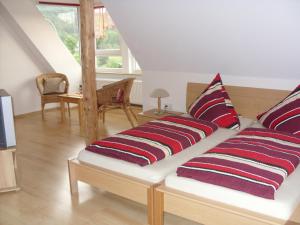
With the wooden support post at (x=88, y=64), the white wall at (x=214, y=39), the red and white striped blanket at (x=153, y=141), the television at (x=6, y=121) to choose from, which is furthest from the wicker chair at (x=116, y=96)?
the television at (x=6, y=121)

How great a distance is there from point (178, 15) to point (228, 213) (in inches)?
85.4

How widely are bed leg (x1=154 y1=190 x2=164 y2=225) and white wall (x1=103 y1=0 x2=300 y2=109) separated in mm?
1845

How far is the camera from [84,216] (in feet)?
8.78

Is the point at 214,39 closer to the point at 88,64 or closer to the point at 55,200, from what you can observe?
the point at 88,64

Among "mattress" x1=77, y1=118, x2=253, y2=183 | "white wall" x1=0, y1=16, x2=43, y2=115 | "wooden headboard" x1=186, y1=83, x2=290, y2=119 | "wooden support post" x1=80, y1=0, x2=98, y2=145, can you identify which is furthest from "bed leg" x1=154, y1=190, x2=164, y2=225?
"white wall" x1=0, y1=16, x2=43, y2=115

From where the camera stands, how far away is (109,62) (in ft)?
22.5

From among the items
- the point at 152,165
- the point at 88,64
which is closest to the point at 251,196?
the point at 152,165

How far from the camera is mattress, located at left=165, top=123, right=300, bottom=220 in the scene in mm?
1986

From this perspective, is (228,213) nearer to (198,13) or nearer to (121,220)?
(121,220)

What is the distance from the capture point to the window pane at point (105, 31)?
21.3ft

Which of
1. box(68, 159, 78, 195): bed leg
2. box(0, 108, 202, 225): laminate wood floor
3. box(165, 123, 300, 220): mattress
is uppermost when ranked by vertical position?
box(165, 123, 300, 220): mattress

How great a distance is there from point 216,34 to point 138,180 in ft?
6.10

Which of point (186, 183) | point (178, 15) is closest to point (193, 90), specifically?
point (178, 15)

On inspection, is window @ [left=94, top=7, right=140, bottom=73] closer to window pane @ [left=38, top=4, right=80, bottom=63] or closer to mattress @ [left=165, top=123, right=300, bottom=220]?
window pane @ [left=38, top=4, right=80, bottom=63]
